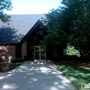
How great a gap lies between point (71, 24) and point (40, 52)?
9637 mm

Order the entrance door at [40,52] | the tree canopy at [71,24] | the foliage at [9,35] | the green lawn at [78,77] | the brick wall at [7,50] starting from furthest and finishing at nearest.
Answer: the entrance door at [40,52], the foliage at [9,35], the brick wall at [7,50], the tree canopy at [71,24], the green lawn at [78,77]

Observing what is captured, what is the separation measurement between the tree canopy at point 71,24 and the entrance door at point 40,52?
6625mm

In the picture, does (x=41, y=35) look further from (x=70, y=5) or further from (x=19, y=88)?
(x=19, y=88)

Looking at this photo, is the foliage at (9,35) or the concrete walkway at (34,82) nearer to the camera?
the concrete walkway at (34,82)

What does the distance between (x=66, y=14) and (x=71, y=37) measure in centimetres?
283

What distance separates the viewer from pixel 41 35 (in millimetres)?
31141

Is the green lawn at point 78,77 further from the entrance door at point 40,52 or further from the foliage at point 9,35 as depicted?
the foliage at point 9,35

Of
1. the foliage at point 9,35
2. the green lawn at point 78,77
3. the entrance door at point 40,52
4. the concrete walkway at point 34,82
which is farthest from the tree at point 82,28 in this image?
the foliage at point 9,35

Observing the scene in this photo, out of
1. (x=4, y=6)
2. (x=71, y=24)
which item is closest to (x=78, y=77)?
(x=71, y=24)

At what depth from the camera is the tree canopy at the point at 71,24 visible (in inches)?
838

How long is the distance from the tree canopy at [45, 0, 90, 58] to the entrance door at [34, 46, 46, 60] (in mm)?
Result: 6625

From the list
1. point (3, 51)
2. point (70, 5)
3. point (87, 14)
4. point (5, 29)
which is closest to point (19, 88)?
point (87, 14)

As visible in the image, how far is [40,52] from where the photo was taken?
103ft

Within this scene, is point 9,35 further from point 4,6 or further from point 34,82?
point 34,82
